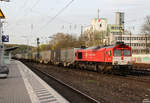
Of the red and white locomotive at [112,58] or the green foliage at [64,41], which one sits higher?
the green foliage at [64,41]

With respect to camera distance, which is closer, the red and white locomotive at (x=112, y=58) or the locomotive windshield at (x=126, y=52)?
the red and white locomotive at (x=112, y=58)

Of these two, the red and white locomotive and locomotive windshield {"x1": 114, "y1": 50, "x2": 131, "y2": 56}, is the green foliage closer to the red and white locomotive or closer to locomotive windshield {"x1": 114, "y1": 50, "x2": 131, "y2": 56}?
the red and white locomotive

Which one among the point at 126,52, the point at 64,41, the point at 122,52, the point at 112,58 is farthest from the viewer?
the point at 64,41

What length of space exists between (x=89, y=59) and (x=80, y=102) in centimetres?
1712

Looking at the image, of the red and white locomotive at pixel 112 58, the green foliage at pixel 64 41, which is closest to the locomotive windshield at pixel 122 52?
the red and white locomotive at pixel 112 58

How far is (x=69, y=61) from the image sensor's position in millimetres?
33656

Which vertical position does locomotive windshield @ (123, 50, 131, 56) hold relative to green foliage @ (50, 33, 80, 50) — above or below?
below

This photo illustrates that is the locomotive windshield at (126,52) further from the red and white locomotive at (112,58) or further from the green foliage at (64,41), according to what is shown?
the green foliage at (64,41)

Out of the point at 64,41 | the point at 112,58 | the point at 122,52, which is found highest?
the point at 64,41

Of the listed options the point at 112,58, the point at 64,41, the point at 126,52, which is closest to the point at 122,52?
the point at 126,52

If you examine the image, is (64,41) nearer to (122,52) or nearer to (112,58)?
(122,52)

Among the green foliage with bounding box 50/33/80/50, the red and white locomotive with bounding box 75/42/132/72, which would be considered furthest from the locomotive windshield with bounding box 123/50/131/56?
the green foliage with bounding box 50/33/80/50

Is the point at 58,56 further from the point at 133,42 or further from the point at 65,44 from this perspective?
the point at 133,42

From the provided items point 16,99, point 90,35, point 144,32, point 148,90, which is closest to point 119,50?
point 148,90
